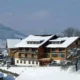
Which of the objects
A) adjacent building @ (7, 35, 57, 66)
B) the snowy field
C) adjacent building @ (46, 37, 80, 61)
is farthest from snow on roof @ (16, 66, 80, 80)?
adjacent building @ (7, 35, 57, 66)

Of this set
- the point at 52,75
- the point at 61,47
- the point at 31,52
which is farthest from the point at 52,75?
the point at 31,52

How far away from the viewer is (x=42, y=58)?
33.3 metres

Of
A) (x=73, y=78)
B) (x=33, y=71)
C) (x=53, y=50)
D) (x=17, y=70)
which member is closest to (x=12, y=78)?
(x=33, y=71)

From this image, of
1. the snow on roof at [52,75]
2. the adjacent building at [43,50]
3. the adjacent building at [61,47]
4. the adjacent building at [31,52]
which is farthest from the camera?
the adjacent building at [31,52]

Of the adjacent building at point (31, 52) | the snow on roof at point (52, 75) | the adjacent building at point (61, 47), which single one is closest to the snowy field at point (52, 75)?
the snow on roof at point (52, 75)

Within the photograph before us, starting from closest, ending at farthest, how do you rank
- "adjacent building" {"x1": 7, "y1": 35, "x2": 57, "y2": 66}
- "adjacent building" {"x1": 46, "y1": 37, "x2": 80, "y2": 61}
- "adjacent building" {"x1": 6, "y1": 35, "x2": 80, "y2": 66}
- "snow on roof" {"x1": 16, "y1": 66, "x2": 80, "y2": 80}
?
"snow on roof" {"x1": 16, "y1": 66, "x2": 80, "y2": 80}
"adjacent building" {"x1": 46, "y1": 37, "x2": 80, "y2": 61}
"adjacent building" {"x1": 6, "y1": 35, "x2": 80, "y2": 66}
"adjacent building" {"x1": 7, "y1": 35, "x2": 57, "y2": 66}

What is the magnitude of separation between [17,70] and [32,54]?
4777mm

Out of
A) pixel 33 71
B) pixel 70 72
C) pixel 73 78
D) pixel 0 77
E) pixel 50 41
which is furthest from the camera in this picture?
pixel 50 41

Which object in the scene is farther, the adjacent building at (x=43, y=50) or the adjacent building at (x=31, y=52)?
the adjacent building at (x=31, y=52)

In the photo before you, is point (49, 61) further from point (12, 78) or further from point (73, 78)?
point (73, 78)

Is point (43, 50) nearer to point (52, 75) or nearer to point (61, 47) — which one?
point (61, 47)

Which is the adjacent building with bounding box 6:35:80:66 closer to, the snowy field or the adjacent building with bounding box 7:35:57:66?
the adjacent building with bounding box 7:35:57:66

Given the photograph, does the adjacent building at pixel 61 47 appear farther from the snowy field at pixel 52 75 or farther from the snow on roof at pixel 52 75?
the snow on roof at pixel 52 75

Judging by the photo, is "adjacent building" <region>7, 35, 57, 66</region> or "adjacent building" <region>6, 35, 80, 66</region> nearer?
"adjacent building" <region>6, 35, 80, 66</region>
